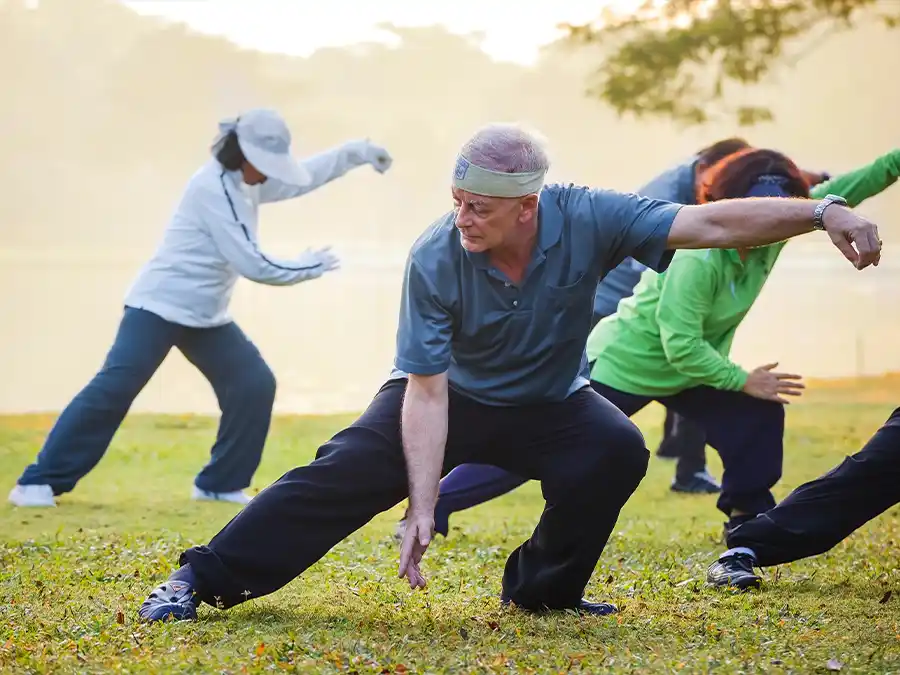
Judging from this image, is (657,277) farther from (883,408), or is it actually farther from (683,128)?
(683,128)

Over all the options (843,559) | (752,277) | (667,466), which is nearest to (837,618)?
(843,559)

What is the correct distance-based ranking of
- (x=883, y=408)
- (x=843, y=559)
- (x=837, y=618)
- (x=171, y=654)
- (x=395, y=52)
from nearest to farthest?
(x=171, y=654), (x=837, y=618), (x=843, y=559), (x=883, y=408), (x=395, y=52)

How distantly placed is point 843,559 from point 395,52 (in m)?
9.47

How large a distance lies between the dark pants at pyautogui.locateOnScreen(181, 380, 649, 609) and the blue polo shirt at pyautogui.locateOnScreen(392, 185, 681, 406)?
0.21m

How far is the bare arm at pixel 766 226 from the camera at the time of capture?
11.3 feet

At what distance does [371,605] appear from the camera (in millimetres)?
4383

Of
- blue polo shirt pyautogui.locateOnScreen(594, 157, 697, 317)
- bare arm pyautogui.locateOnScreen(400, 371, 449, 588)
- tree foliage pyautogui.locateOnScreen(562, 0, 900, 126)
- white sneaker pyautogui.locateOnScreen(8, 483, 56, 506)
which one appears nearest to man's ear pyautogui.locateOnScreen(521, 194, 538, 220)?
bare arm pyautogui.locateOnScreen(400, 371, 449, 588)

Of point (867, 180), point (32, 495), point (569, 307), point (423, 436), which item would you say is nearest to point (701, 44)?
point (867, 180)

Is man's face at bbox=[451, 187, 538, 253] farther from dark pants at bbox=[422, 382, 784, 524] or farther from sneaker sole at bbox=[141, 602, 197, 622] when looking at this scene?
dark pants at bbox=[422, 382, 784, 524]

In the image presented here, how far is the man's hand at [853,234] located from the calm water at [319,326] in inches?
348

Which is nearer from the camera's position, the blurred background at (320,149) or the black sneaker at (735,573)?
the black sneaker at (735,573)

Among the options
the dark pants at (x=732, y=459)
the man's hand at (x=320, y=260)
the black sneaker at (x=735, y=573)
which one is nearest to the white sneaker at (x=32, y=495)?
the man's hand at (x=320, y=260)

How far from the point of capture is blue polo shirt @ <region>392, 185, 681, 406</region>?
3.83 metres

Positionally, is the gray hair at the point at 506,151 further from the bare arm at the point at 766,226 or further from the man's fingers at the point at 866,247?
the man's fingers at the point at 866,247
